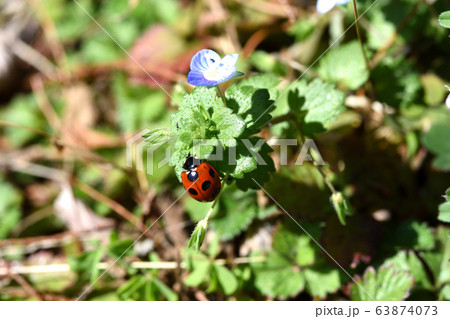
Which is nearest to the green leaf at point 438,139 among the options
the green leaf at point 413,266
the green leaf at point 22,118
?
the green leaf at point 413,266

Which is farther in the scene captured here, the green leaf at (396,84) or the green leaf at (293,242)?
the green leaf at (396,84)

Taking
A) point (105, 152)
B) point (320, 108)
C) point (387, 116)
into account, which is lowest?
point (320, 108)

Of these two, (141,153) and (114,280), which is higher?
(141,153)

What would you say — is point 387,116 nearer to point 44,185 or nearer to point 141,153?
point 141,153

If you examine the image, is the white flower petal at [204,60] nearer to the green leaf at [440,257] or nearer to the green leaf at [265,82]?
the green leaf at [265,82]

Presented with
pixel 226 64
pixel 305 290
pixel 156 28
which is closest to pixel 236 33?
pixel 156 28

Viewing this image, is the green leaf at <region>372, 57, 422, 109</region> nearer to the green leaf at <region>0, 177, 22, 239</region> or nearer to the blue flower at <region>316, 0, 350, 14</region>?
the blue flower at <region>316, 0, 350, 14</region>
